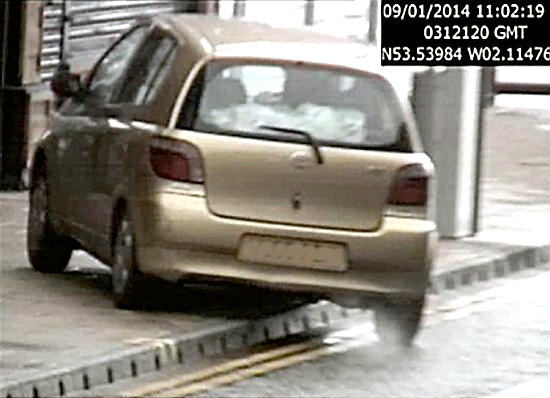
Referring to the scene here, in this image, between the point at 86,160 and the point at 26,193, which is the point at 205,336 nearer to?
the point at 86,160

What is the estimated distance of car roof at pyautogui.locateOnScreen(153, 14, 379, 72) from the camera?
11453 mm

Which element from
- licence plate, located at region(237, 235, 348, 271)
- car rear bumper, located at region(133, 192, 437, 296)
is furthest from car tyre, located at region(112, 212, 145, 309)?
licence plate, located at region(237, 235, 348, 271)

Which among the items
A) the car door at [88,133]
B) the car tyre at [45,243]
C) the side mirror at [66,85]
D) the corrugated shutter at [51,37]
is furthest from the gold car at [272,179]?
the corrugated shutter at [51,37]

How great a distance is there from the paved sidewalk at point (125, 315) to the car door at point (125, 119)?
59cm

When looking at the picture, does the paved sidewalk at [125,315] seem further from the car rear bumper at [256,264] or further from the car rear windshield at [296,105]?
the car rear windshield at [296,105]

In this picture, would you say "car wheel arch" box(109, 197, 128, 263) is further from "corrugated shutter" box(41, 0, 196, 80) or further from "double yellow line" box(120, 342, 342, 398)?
"corrugated shutter" box(41, 0, 196, 80)

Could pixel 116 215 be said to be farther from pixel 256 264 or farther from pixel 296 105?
pixel 296 105

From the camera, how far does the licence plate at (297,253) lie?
11.0 metres

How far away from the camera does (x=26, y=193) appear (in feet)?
55.7

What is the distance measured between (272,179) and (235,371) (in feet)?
3.83

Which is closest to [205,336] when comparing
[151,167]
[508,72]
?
[151,167]

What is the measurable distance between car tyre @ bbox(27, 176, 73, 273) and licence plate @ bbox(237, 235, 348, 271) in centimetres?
238

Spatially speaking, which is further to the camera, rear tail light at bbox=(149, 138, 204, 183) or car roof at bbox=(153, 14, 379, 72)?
car roof at bbox=(153, 14, 379, 72)

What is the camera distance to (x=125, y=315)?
11.3 metres
